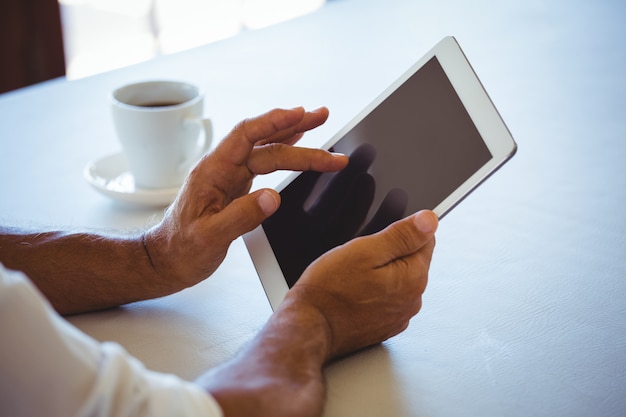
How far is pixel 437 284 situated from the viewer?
0.83 metres

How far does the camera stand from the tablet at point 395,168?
713 millimetres

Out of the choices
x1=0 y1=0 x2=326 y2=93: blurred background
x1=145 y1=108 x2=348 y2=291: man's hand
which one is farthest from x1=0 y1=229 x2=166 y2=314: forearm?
x1=0 y1=0 x2=326 y2=93: blurred background

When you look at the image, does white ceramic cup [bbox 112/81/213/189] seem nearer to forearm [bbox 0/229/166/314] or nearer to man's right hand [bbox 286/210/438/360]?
forearm [bbox 0/229/166/314]

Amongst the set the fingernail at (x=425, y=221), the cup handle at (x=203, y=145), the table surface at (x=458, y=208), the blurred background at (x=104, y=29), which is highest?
the fingernail at (x=425, y=221)

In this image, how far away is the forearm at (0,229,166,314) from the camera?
79cm

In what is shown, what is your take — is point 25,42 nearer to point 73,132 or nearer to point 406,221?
→ point 73,132

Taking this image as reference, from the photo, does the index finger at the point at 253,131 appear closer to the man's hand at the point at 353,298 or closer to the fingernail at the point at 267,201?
the fingernail at the point at 267,201

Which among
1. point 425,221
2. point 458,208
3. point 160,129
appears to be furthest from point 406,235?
point 160,129

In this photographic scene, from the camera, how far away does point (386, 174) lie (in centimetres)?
77

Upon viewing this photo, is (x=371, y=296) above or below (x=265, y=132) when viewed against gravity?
below

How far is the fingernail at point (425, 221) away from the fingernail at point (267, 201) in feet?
0.52

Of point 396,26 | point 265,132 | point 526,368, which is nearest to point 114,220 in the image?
point 265,132

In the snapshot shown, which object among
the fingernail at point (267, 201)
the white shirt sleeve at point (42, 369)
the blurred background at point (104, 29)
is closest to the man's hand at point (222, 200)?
the fingernail at point (267, 201)

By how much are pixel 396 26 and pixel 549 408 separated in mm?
1193
